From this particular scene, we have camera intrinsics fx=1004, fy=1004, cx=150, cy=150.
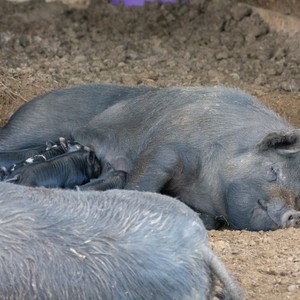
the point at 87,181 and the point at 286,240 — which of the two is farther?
the point at 87,181

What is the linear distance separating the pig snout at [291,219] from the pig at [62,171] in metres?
1.38

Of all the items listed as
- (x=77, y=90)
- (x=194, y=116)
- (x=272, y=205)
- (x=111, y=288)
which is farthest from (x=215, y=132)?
(x=111, y=288)

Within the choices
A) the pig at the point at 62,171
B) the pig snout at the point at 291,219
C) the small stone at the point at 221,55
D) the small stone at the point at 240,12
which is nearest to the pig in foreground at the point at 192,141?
the pig snout at the point at 291,219

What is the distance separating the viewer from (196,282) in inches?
135

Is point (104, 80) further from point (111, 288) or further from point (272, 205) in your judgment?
point (111, 288)

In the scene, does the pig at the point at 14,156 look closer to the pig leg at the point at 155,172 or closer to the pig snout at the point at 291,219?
the pig leg at the point at 155,172

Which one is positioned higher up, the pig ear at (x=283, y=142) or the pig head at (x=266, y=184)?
the pig ear at (x=283, y=142)

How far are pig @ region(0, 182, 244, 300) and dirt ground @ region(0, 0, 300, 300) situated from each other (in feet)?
Result: 12.8

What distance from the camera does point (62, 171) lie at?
5.92m

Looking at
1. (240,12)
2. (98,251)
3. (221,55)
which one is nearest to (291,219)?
(98,251)

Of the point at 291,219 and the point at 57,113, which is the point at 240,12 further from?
the point at 291,219

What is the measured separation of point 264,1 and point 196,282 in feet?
19.9

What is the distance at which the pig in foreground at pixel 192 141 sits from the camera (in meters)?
5.51

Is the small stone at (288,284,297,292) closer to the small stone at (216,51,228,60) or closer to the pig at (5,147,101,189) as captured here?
the pig at (5,147,101,189)
